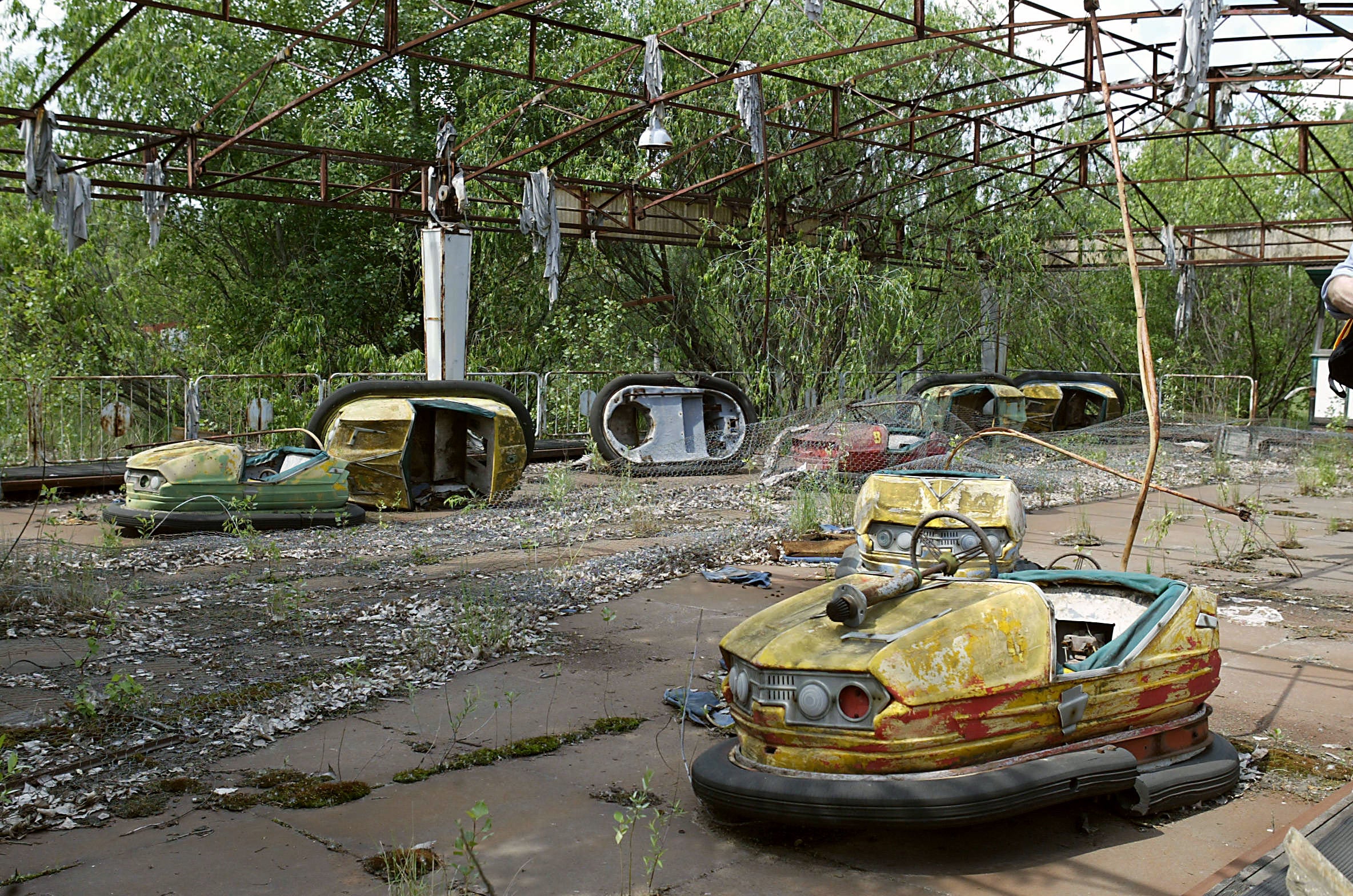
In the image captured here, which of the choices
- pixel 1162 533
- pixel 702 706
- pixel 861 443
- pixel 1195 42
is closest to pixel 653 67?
pixel 861 443

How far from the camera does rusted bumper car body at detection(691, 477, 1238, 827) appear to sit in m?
3.40

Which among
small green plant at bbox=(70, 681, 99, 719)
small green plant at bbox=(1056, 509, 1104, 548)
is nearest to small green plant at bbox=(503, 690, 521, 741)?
small green plant at bbox=(70, 681, 99, 719)

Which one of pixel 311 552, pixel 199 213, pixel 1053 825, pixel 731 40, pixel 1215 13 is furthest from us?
pixel 199 213

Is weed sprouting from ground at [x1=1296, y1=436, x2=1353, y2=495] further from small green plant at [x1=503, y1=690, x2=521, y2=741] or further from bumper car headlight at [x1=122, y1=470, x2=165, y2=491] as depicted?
bumper car headlight at [x1=122, y1=470, x2=165, y2=491]

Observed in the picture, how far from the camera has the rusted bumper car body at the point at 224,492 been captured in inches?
377

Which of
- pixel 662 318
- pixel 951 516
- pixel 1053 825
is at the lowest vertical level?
pixel 1053 825

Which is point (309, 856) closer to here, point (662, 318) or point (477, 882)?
point (477, 882)

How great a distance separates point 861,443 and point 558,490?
11.1ft

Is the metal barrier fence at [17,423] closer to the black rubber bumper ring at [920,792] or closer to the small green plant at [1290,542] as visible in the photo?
the black rubber bumper ring at [920,792]

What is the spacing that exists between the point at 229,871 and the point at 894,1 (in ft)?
71.1

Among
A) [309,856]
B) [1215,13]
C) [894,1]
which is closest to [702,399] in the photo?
[1215,13]

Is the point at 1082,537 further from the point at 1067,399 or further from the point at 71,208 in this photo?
the point at 1067,399

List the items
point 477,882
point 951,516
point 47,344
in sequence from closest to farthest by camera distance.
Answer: point 477,882 → point 951,516 → point 47,344

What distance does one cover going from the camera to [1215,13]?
11727mm
